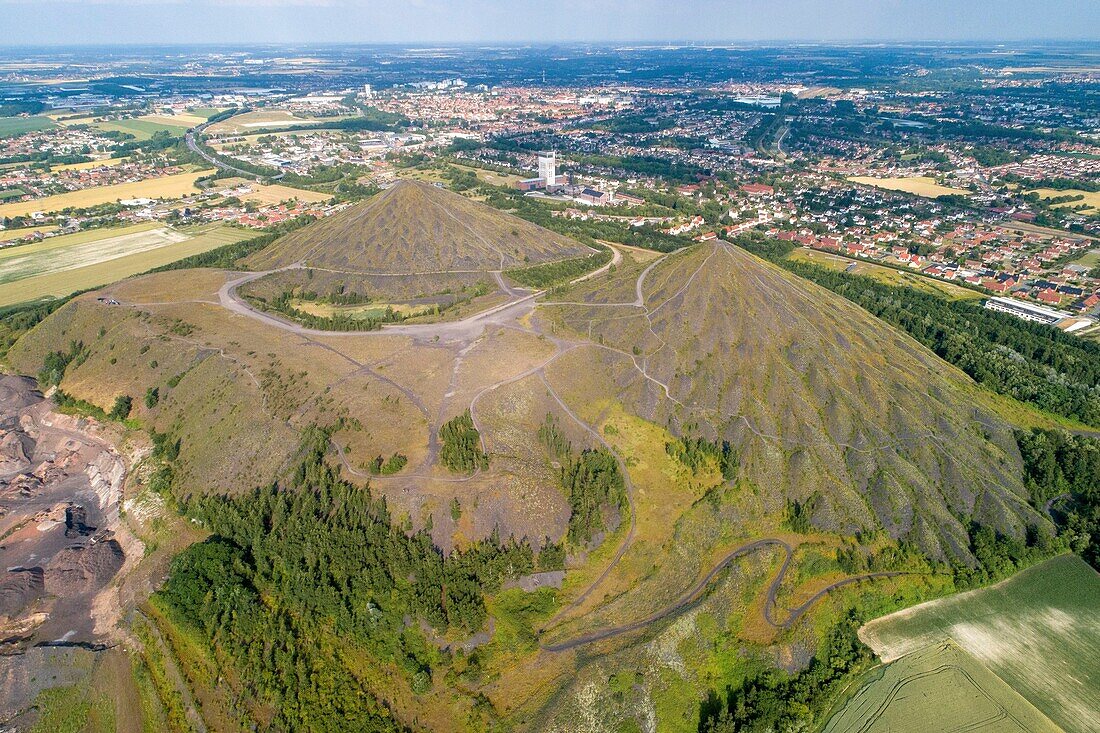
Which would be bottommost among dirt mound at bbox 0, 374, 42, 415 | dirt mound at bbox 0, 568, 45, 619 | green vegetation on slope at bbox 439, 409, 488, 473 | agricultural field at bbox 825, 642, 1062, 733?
dirt mound at bbox 0, 568, 45, 619

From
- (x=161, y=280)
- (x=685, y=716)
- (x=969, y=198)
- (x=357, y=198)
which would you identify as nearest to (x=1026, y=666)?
(x=685, y=716)

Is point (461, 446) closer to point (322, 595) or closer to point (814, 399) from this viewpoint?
point (322, 595)

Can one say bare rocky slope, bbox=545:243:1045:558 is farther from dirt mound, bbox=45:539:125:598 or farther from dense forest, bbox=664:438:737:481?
dirt mound, bbox=45:539:125:598

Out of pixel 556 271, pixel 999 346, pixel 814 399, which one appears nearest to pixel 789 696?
pixel 814 399

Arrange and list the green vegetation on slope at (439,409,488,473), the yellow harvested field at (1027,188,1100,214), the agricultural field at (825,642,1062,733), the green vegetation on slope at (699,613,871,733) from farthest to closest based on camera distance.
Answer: the yellow harvested field at (1027,188,1100,214), the green vegetation on slope at (439,409,488,473), the agricultural field at (825,642,1062,733), the green vegetation on slope at (699,613,871,733)

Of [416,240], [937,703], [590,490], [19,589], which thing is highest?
[416,240]

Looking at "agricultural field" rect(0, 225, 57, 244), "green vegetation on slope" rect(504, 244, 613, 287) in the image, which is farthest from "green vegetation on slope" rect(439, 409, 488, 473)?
"agricultural field" rect(0, 225, 57, 244)

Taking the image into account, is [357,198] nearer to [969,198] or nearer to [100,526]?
[100,526]
